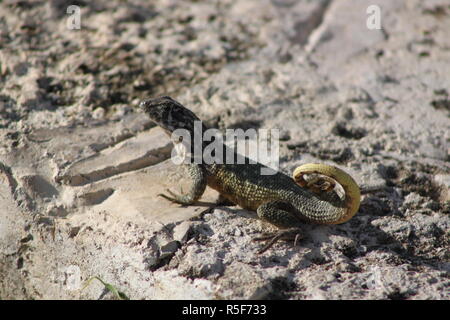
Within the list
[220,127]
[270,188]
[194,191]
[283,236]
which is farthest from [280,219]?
[220,127]

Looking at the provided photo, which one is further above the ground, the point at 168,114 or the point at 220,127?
the point at 168,114

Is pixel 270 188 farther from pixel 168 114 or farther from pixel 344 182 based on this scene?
pixel 168 114

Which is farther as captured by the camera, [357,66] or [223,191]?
[357,66]

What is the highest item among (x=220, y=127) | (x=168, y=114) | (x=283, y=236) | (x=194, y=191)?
(x=168, y=114)

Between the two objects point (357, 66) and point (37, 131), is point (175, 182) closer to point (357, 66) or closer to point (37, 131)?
point (37, 131)

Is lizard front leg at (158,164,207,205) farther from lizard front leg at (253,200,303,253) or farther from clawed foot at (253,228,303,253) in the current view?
clawed foot at (253,228,303,253)

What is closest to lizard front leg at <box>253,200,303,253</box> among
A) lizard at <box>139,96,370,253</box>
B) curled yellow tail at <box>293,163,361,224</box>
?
lizard at <box>139,96,370,253</box>

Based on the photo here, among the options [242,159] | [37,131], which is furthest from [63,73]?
[242,159]
